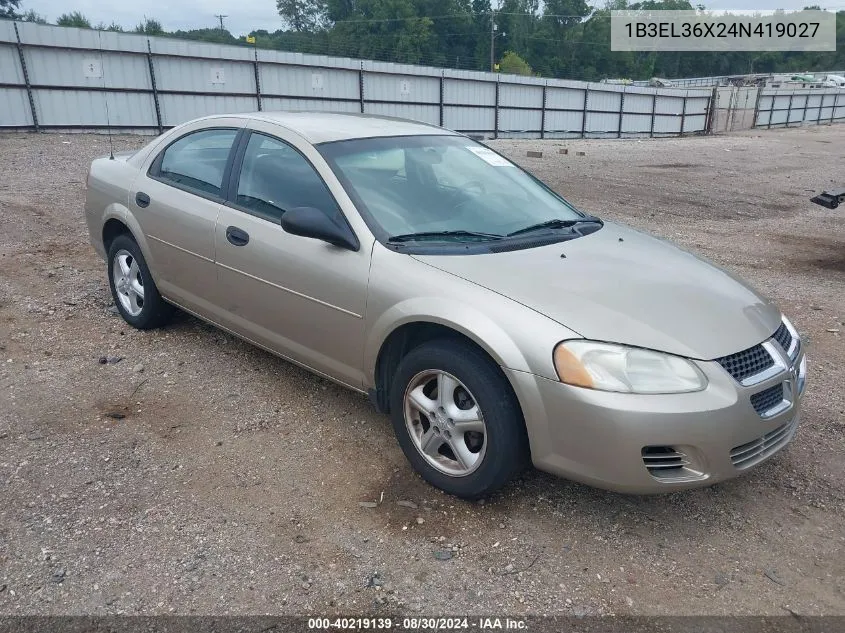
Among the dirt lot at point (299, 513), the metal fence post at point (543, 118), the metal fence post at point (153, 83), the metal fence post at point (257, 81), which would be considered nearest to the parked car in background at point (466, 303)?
the dirt lot at point (299, 513)

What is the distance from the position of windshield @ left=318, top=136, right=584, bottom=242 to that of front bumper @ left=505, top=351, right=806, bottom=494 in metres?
1.07

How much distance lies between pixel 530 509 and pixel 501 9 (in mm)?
111352

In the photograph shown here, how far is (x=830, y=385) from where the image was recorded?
4246 millimetres

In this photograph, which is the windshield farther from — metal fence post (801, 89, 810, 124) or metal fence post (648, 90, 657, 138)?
metal fence post (801, 89, 810, 124)

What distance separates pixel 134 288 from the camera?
4.82 metres

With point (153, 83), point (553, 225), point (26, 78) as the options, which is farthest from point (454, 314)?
point (153, 83)

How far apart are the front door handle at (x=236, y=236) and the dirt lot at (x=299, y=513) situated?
917 millimetres

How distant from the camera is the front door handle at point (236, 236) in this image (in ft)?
12.2

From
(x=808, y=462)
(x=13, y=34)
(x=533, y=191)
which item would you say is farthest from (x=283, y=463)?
(x=13, y=34)

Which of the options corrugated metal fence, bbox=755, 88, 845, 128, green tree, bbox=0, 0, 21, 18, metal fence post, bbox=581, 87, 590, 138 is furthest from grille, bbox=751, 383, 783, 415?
green tree, bbox=0, 0, 21, 18

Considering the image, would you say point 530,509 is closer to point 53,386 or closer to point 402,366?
→ point 402,366

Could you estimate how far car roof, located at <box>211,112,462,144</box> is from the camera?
12.4ft

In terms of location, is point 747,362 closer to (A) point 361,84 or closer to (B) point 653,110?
(A) point 361,84

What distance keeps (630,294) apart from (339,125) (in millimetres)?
2049
